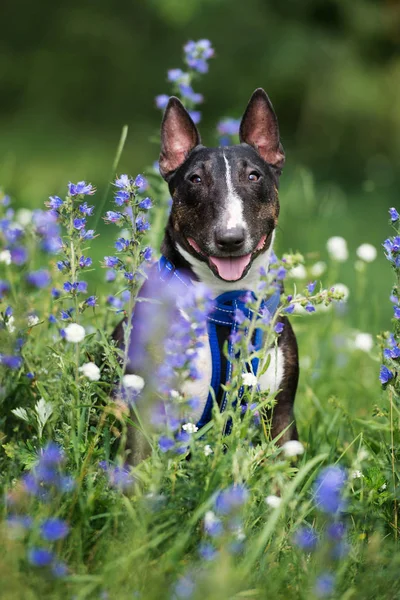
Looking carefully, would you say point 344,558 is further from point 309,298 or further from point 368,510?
point 309,298

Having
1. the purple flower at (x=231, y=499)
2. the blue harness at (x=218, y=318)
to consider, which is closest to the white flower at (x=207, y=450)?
the purple flower at (x=231, y=499)

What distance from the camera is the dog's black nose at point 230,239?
3.08 m

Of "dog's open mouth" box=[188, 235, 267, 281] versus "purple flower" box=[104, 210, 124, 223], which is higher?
"purple flower" box=[104, 210, 124, 223]

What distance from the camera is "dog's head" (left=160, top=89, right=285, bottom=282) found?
3.17 m

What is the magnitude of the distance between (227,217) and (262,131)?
0.62m

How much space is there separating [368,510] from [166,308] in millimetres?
926

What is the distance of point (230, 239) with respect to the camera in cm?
308

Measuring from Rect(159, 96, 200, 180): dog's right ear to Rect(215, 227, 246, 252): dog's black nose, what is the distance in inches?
23.2

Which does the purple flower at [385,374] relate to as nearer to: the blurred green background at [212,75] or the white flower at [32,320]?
the white flower at [32,320]

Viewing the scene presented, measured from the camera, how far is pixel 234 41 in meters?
14.2

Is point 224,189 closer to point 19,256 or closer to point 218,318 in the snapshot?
point 218,318

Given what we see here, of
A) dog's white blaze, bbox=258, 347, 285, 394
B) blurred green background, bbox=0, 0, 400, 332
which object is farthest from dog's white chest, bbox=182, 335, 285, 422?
blurred green background, bbox=0, 0, 400, 332

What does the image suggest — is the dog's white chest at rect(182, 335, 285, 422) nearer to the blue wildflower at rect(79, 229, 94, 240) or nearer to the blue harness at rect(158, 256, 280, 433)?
the blue harness at rect(158, 256, 280, 433)

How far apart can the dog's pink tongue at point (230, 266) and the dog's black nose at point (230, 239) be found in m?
0.08
